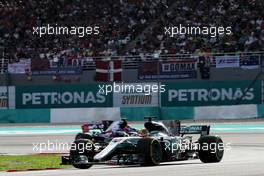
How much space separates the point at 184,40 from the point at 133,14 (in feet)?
11.7

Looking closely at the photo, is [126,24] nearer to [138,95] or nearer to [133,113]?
[138,95]

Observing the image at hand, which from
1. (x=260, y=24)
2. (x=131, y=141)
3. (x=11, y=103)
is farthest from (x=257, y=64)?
(x=131, y=141)

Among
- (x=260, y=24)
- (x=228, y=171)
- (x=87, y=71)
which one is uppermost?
(x=260, y=24)

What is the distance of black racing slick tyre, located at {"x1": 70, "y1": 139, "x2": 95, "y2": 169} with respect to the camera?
13453mm

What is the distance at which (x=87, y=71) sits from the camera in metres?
31.2

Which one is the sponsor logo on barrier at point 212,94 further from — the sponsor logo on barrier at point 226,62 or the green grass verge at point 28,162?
the green grass verge at point 28,162

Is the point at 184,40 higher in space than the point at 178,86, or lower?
higher

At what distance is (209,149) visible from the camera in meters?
14.4

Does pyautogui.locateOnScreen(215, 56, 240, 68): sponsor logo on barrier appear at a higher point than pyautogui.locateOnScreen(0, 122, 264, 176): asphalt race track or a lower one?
higher

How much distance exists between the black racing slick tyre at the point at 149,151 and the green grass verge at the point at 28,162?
7.06 ft

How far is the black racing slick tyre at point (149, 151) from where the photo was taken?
43.2 feet

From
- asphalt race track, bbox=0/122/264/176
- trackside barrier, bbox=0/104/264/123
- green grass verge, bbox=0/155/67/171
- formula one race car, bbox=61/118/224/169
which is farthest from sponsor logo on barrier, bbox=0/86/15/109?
formula one race car, bbox=61/118/224/169

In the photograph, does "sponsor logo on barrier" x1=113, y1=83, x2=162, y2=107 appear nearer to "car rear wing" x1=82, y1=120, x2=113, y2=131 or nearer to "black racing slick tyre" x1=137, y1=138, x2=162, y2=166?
"car rear wing" x1=82, y1=120, x2=113, y2=131

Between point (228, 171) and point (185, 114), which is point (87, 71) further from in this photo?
point (228, 171)
